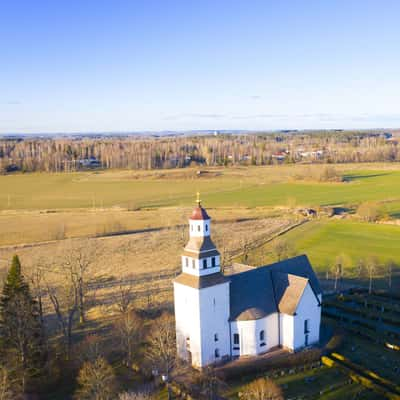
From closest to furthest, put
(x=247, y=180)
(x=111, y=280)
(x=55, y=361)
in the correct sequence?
1. (x=55, y=361)
2. (x=111, y=280)
3. (x=247, y=180)

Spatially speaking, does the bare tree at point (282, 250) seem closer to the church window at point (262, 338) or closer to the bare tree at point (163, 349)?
the church window at point (262, 338)

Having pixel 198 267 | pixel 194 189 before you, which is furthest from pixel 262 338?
pixel 194 189

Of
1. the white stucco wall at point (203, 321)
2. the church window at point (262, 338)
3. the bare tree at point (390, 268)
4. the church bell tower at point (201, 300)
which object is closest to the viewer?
the church bell tower at point (201, 300)

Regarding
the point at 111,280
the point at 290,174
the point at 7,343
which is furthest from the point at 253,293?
the point at 290,174

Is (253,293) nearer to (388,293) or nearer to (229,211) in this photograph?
(388,293)

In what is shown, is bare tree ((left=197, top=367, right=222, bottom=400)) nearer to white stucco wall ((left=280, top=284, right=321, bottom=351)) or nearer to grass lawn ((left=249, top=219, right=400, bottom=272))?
white stucco wall ((left=280, top=284, right=321, bottom=351))

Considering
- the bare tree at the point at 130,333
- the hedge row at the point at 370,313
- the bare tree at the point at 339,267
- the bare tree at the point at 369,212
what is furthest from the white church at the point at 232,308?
the bare tree at the point at 369,212
